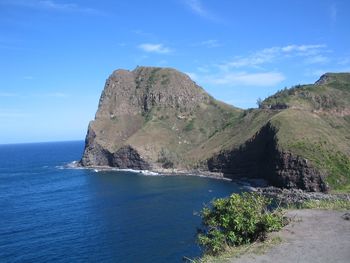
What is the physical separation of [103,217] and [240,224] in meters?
67.6

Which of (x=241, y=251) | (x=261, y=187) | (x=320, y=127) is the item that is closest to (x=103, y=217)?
(x=261, y=187)

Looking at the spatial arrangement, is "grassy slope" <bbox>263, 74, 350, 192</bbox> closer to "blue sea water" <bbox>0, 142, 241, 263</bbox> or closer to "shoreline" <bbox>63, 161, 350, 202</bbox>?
"shoreline" <bbox>63, 161, 350, 202</bbox>

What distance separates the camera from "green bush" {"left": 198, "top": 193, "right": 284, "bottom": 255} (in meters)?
33.9

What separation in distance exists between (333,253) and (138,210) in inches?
3007

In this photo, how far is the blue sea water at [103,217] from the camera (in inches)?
2761

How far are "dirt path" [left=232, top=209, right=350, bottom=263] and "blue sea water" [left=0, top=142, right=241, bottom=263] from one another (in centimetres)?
2967

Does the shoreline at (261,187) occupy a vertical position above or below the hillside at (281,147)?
below

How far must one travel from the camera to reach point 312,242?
32750mm

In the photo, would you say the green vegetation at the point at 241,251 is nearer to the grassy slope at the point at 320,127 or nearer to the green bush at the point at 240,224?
the green bush at the point at 240,224

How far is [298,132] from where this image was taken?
5487 inches

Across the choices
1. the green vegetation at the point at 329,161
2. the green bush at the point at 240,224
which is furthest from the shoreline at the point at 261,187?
the green bush at the point at 240,224

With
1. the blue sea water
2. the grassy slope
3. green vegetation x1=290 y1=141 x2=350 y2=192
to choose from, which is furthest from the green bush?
the grassy slope

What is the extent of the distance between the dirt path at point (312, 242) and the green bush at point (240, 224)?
1.61 m

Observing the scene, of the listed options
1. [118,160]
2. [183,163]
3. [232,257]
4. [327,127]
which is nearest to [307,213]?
[232,257]
